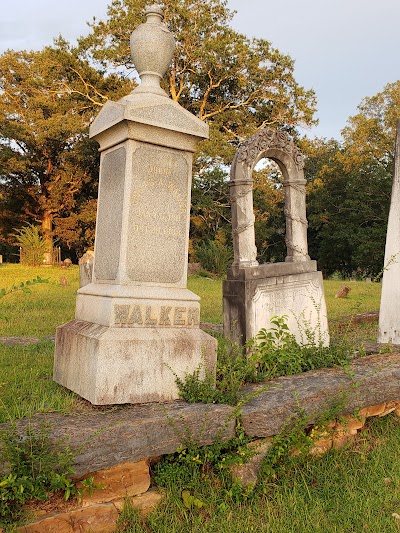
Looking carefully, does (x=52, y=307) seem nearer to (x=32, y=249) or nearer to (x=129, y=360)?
(x=129, y=360)

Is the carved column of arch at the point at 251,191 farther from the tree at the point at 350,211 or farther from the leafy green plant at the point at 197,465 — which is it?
the tree at the point at 350,211

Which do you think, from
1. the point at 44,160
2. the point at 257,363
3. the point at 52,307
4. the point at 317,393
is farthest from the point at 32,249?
the point at 317,393

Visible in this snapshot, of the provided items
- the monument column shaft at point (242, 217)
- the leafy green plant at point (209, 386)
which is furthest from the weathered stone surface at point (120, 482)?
the monument column shaft at point (242, 217)

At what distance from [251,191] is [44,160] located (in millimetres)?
26382

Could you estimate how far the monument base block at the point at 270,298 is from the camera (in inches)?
201

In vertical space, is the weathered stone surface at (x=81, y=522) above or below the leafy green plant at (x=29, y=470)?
below

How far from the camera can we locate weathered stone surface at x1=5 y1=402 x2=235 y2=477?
266cm

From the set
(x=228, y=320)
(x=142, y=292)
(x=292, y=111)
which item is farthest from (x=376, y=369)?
(x=292, y=111)

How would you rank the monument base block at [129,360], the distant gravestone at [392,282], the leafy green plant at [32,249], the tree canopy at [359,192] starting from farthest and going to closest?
the tree canopy at [359,192] < the leafy green plant at [32,249] < the distant gravestone at [392,282] < the monument base block at [129,360]

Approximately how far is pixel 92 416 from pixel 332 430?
187 centimetres

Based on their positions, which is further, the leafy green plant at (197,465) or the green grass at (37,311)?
the green grass at (37,311)

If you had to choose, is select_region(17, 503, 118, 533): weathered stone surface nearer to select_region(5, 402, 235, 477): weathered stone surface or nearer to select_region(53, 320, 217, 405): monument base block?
select_region(5, 402, 235, 477): weathered stone surface

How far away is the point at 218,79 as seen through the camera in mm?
23984

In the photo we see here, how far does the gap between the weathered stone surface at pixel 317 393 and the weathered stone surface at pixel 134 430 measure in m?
0.25
